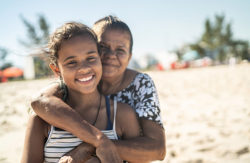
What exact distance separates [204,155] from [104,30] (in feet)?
7.02

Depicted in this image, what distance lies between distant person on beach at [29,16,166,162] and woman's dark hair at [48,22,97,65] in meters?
0.26

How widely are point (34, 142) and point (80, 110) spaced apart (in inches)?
17.4

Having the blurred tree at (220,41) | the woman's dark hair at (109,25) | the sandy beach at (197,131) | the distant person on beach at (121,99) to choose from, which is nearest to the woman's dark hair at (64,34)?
the distant person on beach at (121,99)

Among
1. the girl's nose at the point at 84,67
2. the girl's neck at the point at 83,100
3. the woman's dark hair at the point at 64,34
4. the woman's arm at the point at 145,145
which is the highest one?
the woman's dark hair at the point at 64,34

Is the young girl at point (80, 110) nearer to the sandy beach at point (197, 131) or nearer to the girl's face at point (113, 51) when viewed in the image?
the girl's face at point (113, 51)

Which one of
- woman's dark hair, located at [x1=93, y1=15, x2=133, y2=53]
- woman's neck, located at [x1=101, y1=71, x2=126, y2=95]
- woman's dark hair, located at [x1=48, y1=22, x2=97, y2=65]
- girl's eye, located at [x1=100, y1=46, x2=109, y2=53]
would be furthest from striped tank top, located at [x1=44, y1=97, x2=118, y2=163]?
woman's dark hair, located at [x1=93, y1=15, x2=133, y2=53]

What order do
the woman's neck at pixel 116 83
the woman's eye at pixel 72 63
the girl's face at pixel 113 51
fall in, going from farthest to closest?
Answer: the woman's neck at pixel 116 83 < the girl's face at pixel 113 51 < the woman's eye at pixel 72 63

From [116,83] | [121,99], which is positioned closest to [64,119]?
[121,99]

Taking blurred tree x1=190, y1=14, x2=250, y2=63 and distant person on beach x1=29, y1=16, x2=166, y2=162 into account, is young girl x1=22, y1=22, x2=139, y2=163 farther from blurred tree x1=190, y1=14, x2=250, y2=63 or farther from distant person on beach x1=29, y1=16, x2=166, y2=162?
blurred tree x1=190, y1=14, x2=250, y2=63

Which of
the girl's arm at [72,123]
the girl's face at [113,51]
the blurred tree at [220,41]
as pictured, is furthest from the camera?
the blurred tree at [220,41]

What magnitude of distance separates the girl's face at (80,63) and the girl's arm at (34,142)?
407 mm

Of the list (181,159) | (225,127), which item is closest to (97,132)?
(181,159)

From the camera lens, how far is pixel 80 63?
1.69 meters

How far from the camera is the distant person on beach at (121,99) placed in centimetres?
156
